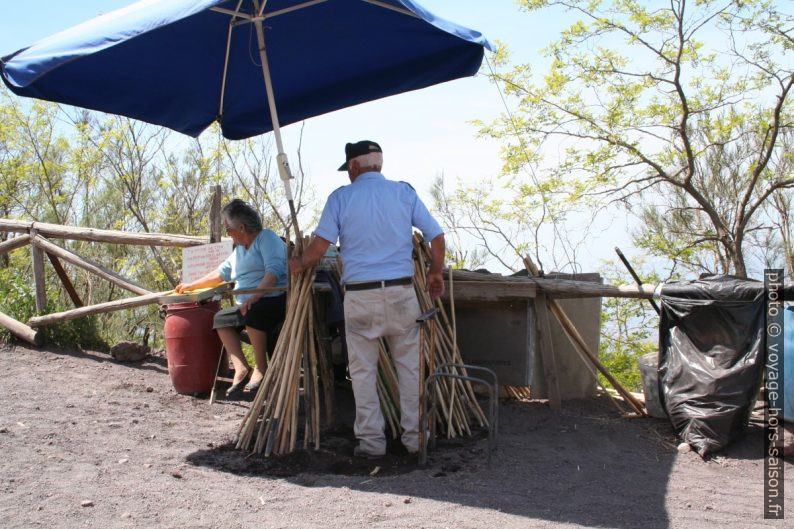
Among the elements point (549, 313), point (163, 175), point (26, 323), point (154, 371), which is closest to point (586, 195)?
point (549, 313)

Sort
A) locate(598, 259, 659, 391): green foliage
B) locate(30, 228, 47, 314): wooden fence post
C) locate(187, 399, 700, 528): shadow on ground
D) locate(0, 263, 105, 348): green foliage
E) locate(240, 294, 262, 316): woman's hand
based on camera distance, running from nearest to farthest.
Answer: locate(187, 399, 700, 528): shadow on ground, locate(240, 294, 262, 316): woman's hand, locate(0, 263, 105, 348): green foliage, locate(30, 228, 47, 314): wooden fence post, locate(598, 259, 659, 391): green foliage

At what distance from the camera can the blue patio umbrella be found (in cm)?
382

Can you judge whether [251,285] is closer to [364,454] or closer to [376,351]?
[376,351]

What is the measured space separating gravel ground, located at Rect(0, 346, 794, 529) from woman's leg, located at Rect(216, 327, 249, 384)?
Answer: 0.36m

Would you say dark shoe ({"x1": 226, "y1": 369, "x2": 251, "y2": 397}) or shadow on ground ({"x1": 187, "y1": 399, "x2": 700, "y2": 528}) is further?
dark shoe ({"x1": 226, "y1": 369, "x2": 251, "y2": 397})

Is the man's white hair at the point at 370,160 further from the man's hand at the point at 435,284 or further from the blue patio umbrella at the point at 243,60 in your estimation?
the man's hand at the point at 435,284

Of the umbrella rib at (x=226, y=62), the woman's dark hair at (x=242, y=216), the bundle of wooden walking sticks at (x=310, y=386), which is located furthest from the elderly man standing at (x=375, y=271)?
the woman's dark hair at (x=242, y=216)

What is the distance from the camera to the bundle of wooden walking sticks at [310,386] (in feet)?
13.8

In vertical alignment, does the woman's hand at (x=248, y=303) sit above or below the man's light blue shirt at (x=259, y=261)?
below

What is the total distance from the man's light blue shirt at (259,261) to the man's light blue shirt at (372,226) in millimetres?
1192

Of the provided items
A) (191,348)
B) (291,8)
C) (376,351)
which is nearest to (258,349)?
(191,348)

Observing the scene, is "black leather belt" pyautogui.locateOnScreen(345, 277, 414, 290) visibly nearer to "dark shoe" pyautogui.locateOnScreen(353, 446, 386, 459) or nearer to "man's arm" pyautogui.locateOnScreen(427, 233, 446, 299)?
"man's arm" pyautogui.locateOnScreen(427, 233, 446, 299)

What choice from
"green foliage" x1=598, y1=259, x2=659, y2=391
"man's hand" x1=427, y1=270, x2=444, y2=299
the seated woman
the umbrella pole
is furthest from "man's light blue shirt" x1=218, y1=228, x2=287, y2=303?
"green foliage" x1=598, y1=259, x2=659, y2=391

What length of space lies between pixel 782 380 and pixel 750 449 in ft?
1.49
